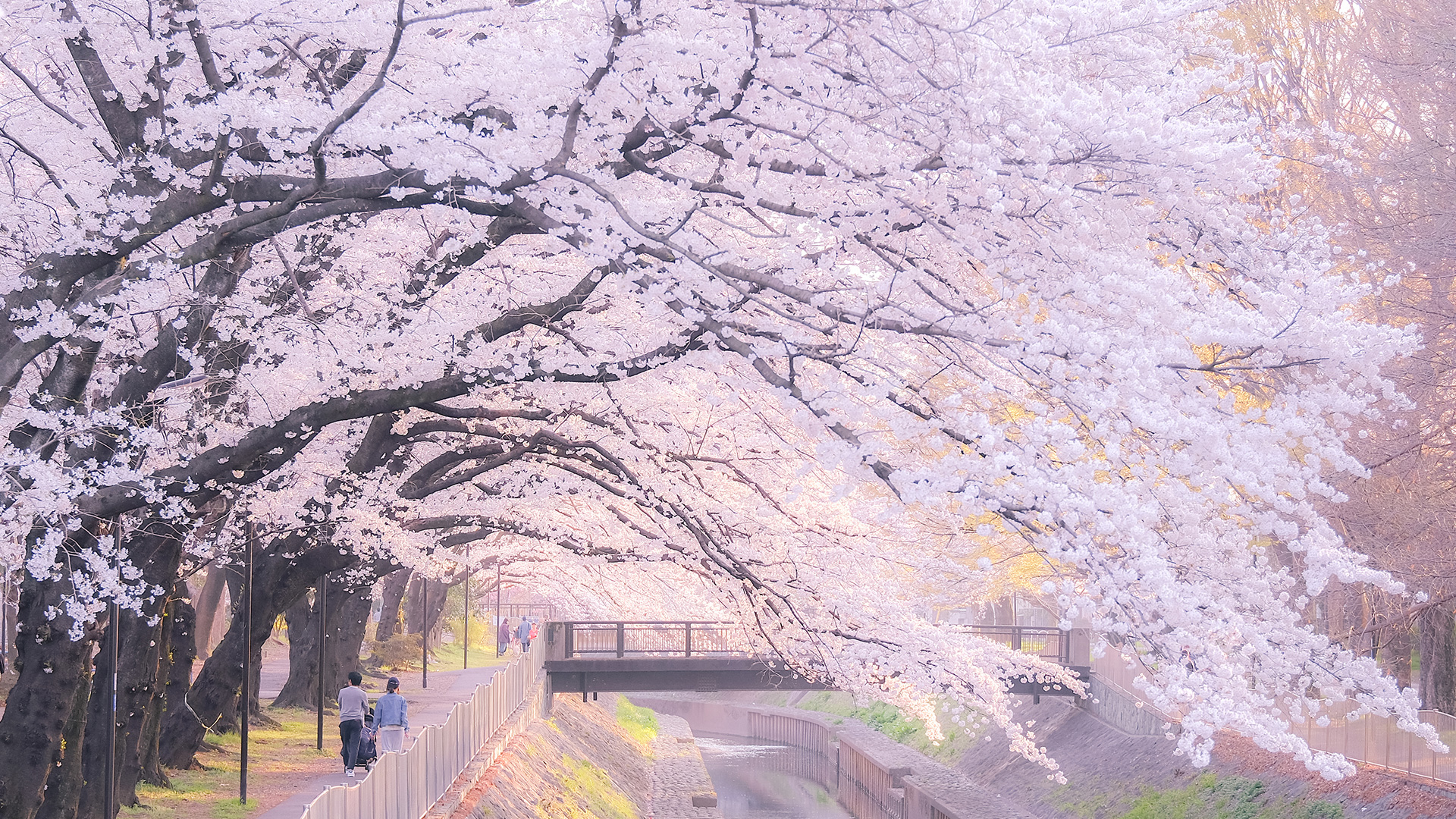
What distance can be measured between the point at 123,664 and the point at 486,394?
539cm

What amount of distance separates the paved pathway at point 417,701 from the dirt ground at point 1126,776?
1397 cm

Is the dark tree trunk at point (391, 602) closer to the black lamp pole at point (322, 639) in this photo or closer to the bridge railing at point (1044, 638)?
the bridge railing at point (1044, 638)

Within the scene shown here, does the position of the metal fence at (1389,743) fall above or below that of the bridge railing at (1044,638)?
below

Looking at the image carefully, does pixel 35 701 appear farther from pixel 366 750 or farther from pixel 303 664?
pixel 303 664

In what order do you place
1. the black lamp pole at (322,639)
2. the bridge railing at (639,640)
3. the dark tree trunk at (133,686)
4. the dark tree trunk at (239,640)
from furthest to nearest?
the bridge railing at (639,640)
the black lamp pole at (322,639)
the dark tree trunk at (239,640)
the dark tree trunk at (133,686)

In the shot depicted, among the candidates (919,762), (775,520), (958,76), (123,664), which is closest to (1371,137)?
(775,520)

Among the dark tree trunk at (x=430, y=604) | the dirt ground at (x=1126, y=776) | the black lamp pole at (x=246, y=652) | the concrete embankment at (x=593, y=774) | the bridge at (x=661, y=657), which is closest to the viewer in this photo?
the black lamp pole at (x=246, y=652)

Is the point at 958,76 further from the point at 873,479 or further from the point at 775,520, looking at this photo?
the point at 775,520

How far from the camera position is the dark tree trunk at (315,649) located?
26730 millimetres

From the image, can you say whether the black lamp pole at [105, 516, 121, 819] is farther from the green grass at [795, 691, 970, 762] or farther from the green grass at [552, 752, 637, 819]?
the green grass at [795, 691, 970, 762]

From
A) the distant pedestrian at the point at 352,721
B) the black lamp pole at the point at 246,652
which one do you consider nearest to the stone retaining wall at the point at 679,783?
the distant pedestrian at the point at 352,721

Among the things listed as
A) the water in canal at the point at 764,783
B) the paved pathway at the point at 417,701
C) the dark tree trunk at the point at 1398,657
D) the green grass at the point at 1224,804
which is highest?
the dark tree trunk at the point at 1398,657

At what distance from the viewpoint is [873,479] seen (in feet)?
25.7

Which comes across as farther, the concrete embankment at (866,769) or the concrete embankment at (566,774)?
the concrete embankment at (866,769)
